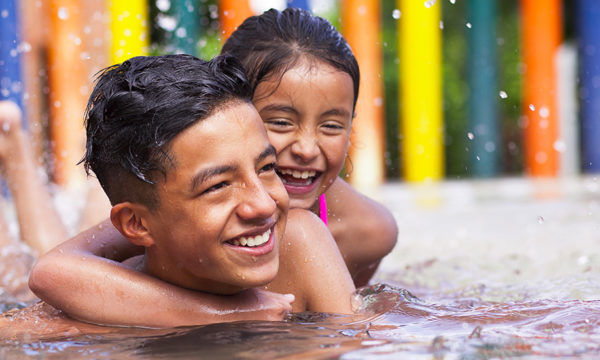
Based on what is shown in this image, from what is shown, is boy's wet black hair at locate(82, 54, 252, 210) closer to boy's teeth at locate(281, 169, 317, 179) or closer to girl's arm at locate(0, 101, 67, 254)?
boy's teeth at locate(281, 169, 317, 179)

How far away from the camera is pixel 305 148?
2936mm

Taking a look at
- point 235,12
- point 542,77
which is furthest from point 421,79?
point 235,12

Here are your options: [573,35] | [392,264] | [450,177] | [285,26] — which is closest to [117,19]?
[392,264]

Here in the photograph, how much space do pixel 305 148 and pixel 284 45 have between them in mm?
423

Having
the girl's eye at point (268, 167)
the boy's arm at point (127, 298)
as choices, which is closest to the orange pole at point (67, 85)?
the boy's arm at point (127, 298)

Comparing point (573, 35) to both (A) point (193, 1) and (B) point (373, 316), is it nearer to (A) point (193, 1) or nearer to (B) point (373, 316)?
(A) point (193, 1)

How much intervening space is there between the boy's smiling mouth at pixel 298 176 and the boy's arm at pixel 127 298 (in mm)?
620

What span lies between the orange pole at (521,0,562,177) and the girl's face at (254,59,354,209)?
26.1 ft

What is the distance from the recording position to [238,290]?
2.50 meters

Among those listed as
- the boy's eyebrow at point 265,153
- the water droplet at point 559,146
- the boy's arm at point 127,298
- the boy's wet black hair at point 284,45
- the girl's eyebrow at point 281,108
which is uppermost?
the boy's wet black hair at point 284,45

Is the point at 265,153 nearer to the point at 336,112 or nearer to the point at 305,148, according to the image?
the point at 305,148

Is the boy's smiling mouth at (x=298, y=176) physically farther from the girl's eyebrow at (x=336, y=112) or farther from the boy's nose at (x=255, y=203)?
the boy's nose at (x=255, y=203)

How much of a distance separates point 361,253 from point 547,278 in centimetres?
88

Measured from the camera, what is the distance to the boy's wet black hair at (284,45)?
2998 millimetres
